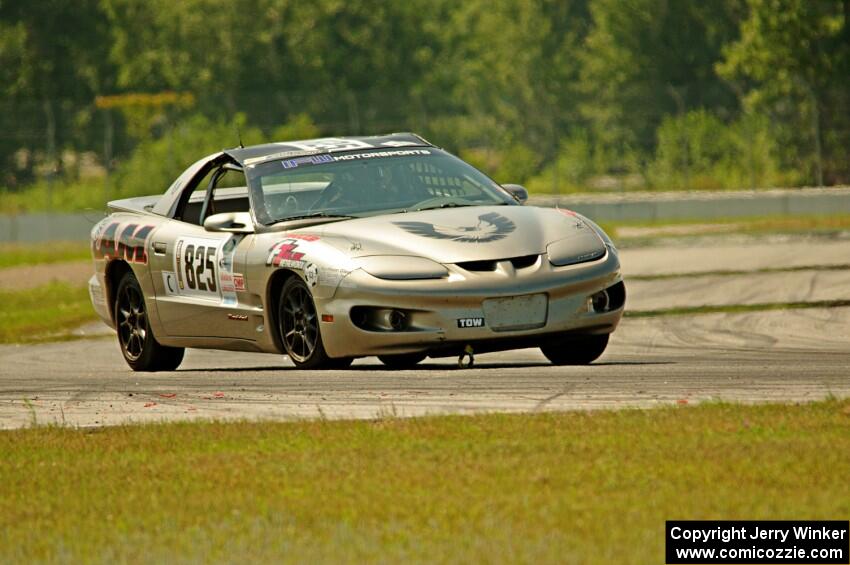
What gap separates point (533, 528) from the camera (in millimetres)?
5555

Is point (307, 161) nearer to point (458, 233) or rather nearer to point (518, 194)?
point (518, 194)

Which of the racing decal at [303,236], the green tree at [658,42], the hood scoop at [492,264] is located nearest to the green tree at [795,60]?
the green tree at [658,42]

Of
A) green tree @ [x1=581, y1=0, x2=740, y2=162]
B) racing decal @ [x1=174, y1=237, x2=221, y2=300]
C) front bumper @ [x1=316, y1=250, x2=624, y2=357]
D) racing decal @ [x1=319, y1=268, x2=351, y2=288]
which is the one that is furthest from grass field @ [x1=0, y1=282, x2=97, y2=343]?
green tree @ [x1=581, y1=0, x2=740, y2=162]

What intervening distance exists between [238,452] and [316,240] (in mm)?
3038

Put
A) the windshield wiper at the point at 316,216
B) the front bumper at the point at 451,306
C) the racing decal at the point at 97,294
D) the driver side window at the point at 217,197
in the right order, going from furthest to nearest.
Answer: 1. the racing decal at the point at 97,294
2. the driver side window at the point at 217,197
3. the windshield wiper at the point at 316,216
4. the front bumper at the point at 451,306

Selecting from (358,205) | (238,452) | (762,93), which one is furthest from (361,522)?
(762,93)

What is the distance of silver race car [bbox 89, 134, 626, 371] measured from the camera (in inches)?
385

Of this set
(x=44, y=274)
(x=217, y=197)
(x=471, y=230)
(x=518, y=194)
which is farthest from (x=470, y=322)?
(x=44, y=274)

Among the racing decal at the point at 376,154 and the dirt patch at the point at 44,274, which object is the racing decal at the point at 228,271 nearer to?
the racing decal at the point at 376,154

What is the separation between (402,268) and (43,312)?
11.0 meters

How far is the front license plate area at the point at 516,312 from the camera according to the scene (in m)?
9.77

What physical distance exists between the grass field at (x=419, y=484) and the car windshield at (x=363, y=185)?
2968 mm

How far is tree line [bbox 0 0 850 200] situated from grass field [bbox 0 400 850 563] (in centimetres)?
3086

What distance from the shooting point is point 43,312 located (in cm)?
1991
